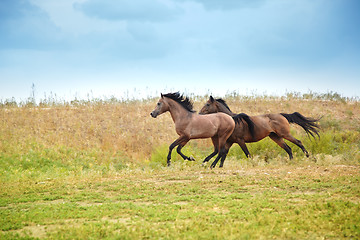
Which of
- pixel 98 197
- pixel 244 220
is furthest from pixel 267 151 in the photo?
pixel 244 220

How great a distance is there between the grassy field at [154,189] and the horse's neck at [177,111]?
163 cm

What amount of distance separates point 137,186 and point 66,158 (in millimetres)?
8131

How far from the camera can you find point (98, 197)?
9.05 metres

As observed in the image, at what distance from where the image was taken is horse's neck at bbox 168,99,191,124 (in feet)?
42.5

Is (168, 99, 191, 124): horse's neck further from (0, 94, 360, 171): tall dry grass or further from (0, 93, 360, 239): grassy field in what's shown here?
(0, 94, 360, 171): tall dry grass

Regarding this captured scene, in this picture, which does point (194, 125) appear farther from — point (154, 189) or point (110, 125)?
point (110, 125)

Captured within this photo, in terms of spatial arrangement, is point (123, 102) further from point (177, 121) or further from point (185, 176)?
point (185, 176)

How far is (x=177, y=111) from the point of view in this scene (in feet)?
42.8

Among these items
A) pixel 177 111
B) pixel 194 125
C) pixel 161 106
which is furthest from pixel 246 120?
pixel 161 106

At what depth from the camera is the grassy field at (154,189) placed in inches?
240

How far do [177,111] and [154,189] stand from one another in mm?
3828

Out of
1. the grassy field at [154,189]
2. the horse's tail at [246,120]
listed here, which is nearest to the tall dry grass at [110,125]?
the grassy field at [154,189]

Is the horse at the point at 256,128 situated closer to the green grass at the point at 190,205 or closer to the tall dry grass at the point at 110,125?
the green grass at the point at 190,205

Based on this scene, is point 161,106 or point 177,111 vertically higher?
point 161,106
